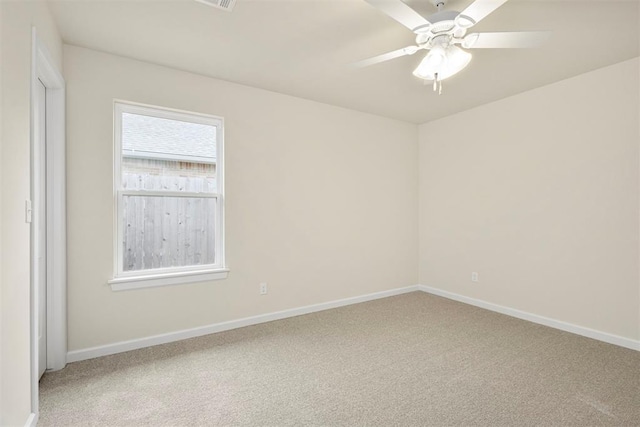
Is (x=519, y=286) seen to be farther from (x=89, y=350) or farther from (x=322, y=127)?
(x=89, y=350)

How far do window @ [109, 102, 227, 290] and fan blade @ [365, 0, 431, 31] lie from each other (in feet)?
6.79

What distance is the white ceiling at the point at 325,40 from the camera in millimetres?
2084

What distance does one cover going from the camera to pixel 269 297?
3.53 meters

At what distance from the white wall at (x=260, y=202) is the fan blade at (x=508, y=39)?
211 centimetres

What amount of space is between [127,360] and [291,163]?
240 centimetres

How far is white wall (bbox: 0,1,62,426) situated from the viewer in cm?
140

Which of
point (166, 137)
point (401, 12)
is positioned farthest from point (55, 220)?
point (401, 12)

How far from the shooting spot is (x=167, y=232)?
3041 millimetres

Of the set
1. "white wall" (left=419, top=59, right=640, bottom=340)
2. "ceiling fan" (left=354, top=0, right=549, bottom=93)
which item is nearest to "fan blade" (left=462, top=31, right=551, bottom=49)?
"ceiling fan" (left=354, top=0, right=549, bottom=93)

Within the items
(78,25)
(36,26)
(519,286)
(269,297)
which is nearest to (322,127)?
(269,297)

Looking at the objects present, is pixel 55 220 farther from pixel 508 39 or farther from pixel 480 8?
pixel 508 39

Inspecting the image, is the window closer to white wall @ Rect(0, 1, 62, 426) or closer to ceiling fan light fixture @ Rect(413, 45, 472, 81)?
white wall @ Rect(0, 1, 62, 426)

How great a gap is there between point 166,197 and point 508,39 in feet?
9.64

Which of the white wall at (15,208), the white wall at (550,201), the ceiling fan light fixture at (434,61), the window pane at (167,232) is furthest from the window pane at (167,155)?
the white wall at (550,201)
